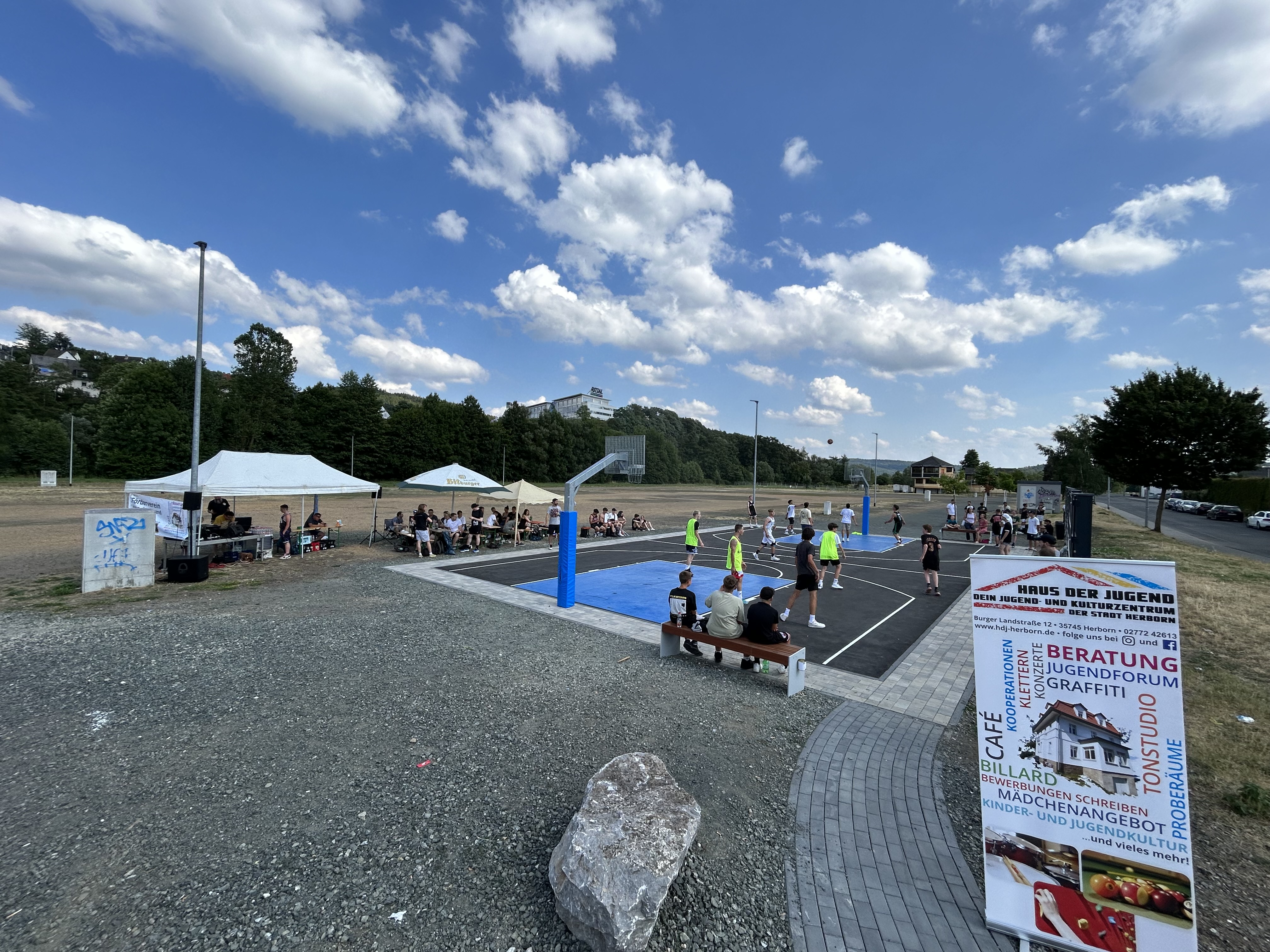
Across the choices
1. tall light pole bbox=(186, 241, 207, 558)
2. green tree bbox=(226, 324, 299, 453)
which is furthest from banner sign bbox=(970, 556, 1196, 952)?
green tree bbox=(226, 324, 299, 453)

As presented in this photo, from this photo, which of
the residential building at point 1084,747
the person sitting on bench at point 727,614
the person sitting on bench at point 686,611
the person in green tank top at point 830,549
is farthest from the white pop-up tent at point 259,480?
the residential building at point 1084,747

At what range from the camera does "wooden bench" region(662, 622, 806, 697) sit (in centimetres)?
673

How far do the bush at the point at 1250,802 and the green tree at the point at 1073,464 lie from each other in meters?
62.3

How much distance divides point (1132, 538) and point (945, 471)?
282 feet

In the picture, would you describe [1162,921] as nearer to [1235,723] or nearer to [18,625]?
[1235,723]

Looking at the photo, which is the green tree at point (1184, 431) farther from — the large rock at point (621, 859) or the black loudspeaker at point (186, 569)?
the black loudspeaker at point (186, 569)

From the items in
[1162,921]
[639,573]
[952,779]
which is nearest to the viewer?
[1162,921]

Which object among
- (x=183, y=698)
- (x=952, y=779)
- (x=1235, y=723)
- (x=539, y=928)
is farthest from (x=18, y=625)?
(x=1235, y=723)

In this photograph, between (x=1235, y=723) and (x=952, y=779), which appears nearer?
(x=952, y=779)

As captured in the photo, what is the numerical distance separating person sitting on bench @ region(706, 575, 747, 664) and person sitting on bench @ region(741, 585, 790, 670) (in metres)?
0.13

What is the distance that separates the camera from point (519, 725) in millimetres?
5582

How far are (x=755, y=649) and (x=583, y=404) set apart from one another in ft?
368

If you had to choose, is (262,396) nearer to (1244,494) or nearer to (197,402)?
(197,402)

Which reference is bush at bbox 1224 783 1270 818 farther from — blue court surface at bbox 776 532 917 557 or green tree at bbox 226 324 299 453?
green tree at bbox 226 324 299 453
